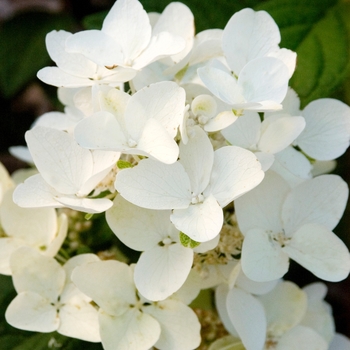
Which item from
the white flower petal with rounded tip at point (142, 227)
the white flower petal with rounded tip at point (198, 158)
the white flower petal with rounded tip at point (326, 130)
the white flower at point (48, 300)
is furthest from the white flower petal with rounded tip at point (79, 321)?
the white flower petal with rounded tip at point (326, 130)

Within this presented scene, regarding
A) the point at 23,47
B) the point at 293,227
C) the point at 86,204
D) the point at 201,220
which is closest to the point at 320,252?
the point at 293,227

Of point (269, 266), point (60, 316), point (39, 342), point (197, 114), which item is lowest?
point (39, 342)

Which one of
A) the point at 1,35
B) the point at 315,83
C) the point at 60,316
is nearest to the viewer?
the point at 60,316

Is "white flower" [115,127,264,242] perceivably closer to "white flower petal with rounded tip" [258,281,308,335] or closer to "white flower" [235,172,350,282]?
"white flower" [235,172,350,282]

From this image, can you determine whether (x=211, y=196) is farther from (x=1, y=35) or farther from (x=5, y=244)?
(x=1, y=35)

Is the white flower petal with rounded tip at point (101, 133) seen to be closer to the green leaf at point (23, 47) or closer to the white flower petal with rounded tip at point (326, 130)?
the white flower petal with rounded tip at point (326, 130)

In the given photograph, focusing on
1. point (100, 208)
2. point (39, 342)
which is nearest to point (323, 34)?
point (100, 208)
